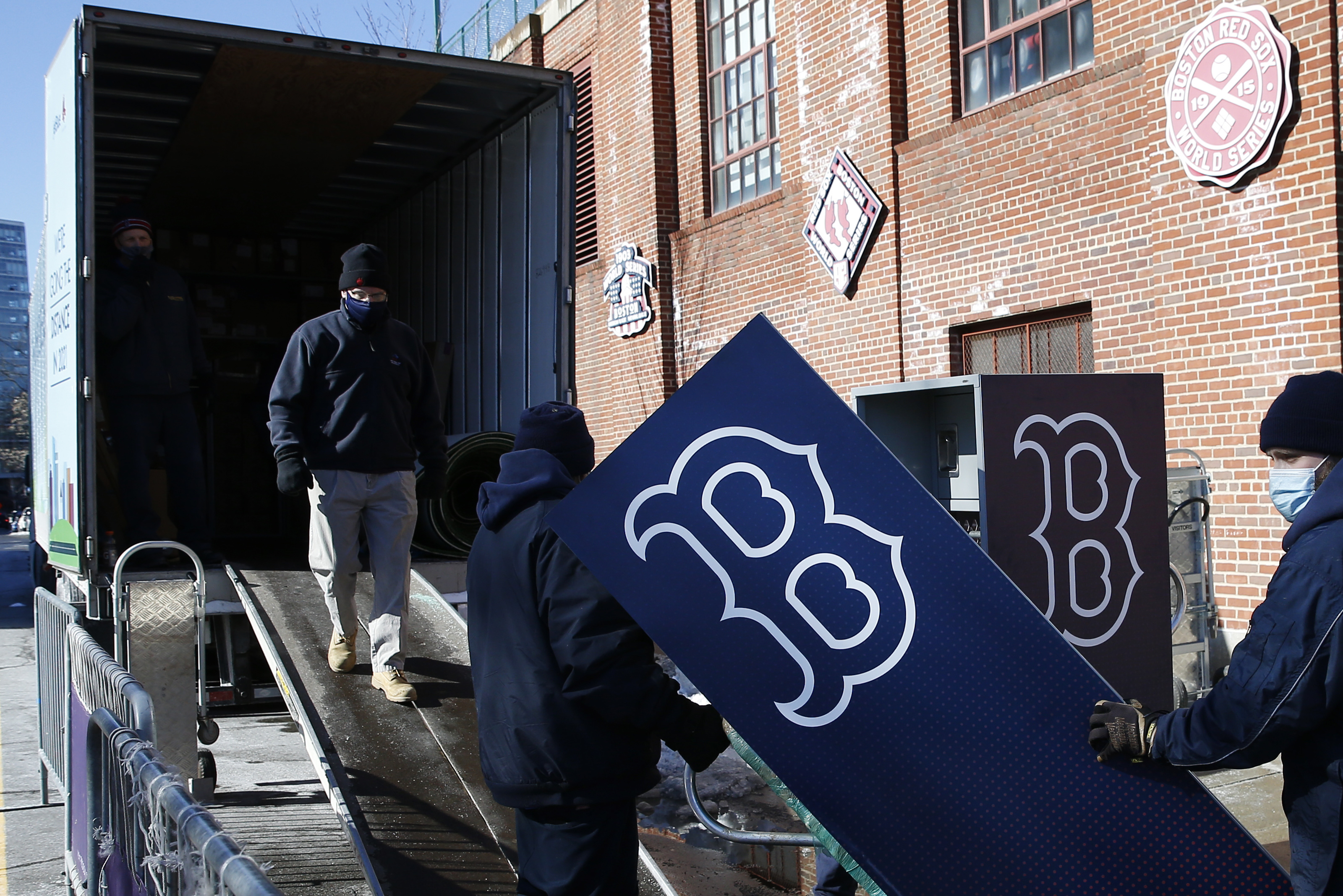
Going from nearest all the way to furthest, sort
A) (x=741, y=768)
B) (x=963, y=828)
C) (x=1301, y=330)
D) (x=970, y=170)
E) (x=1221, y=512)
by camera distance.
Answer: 1. (x=963, y=828)
2. (x=741, y=768)
3. (x=1301, y=330)
4. (x=1221, y=512)
5. (x=970, y=170)

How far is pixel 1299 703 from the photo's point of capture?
2.48 meters


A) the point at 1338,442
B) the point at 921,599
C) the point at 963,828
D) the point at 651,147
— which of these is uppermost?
the point at 651,147

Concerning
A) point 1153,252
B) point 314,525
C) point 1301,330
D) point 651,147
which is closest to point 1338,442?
point 314,525

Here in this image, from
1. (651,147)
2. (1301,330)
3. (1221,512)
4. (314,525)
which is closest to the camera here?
(314,525)

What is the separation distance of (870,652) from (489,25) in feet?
63.8

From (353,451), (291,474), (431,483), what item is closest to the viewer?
(291,474)

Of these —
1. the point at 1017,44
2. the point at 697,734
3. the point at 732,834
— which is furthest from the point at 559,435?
the point at 1017,44

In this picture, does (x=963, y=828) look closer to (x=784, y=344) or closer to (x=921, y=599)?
(x=921, y=599)

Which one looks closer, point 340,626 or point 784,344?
point 784,344

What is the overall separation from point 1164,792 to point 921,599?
73cm

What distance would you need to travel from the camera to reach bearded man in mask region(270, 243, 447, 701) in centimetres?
555

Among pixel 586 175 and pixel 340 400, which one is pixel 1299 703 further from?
pixel 586 175

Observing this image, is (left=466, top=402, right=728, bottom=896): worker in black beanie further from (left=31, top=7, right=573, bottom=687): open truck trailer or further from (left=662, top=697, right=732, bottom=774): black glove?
(left=31, top=7, right=573, bottom=687): open truck trailer

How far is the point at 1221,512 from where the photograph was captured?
8.08 meters
